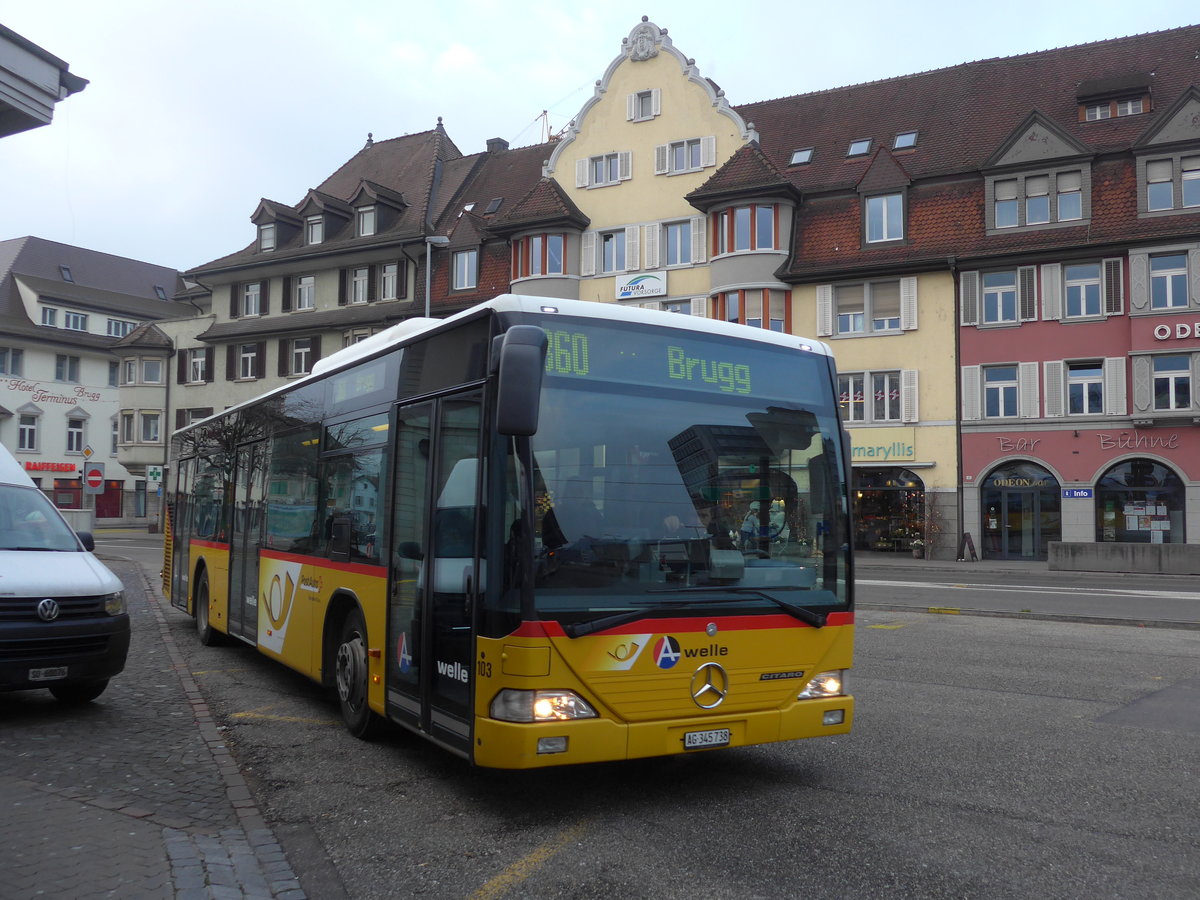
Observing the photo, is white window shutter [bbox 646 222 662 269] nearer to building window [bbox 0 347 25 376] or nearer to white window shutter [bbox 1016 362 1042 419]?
white window shutter [bbox 1016 362 1042 419]

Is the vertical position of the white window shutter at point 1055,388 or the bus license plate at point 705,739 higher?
the white window shutter at point 1055,388

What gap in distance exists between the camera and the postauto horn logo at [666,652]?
19.4 ft

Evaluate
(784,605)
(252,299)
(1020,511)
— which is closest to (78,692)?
(784,605)

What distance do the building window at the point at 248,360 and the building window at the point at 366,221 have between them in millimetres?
7986

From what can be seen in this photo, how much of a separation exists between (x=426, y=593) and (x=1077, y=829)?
3.71m

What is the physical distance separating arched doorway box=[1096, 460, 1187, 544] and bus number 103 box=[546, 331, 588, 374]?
2890 cm

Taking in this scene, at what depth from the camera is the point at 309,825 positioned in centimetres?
586

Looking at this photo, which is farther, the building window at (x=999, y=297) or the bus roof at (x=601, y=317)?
the building window at (x=999, y=297)

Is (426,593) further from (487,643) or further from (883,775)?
(883,775)

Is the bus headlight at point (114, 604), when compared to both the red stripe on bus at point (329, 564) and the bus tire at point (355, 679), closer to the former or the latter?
the red stripe on bus at point (329, 564)

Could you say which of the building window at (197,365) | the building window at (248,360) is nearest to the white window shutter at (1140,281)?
the building window at (248,360)

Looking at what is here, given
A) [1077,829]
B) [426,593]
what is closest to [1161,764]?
[1077,829]

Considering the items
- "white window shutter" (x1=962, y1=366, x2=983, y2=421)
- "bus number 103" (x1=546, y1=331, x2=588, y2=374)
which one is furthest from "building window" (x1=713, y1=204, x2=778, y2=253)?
"bus number 103" (x1=546, y1=331, x2=588, y2=374)

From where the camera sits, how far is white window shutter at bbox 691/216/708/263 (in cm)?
3812
